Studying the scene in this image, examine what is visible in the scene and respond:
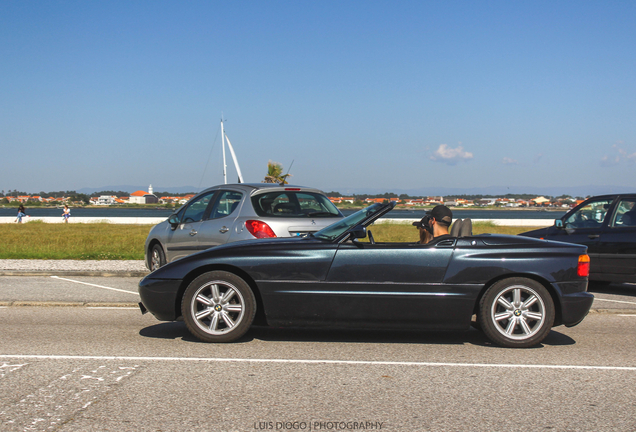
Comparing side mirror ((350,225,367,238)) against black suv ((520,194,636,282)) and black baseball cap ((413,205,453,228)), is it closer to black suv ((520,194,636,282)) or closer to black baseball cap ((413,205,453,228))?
black baseball cap ((413,205,453,228))

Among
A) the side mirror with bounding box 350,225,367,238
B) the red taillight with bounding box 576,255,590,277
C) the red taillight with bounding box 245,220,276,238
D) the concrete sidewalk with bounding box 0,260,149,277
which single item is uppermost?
the side mirror with bounding box 350,225,367,238

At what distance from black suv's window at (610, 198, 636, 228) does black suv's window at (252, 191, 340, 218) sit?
4615 millimetres

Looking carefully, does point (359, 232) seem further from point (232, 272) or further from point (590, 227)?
point (590, 227)

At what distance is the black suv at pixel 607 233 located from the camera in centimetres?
952

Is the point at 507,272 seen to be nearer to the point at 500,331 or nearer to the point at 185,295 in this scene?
the point at 500,331

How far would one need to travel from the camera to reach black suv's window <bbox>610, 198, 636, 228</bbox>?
9719 millimetres

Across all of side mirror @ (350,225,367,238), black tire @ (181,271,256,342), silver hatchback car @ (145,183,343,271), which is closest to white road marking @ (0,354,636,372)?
black tire @ (181,271,256,342)

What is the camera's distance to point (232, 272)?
592 centimetres

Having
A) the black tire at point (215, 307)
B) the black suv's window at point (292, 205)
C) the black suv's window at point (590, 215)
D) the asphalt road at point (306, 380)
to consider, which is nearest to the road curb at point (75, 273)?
the black suv's window at point (292, 205)

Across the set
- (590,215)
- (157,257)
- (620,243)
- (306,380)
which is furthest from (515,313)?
(157,257)

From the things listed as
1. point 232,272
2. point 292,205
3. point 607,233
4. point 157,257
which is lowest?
point 157,257

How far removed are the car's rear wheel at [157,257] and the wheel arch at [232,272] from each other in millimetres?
4571

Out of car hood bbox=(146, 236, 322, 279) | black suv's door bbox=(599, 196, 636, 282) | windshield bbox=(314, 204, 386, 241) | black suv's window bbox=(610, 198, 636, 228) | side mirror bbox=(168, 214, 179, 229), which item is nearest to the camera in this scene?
car hood bbox=(146, 236, 322, 279)

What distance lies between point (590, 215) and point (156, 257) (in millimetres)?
7529
